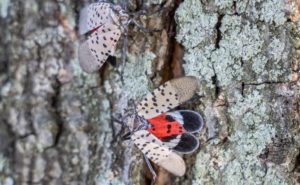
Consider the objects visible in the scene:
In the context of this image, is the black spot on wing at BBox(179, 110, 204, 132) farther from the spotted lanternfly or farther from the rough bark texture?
the spotted lanternfly

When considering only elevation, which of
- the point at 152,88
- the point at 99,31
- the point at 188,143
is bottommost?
the point at 188,143

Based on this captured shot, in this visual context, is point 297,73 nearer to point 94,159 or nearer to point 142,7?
point 142,7

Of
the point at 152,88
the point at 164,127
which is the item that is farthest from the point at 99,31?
the point at 164,127

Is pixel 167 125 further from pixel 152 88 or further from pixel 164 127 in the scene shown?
pixel 152 88

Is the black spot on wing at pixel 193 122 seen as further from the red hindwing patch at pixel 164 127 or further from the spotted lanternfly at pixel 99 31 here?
the spotted lanternfly at pixel 99 31

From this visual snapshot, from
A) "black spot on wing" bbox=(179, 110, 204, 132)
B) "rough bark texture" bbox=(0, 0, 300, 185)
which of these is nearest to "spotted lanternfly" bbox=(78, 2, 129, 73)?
"rough bark texture" bbox=(0, 0, 300, 185)

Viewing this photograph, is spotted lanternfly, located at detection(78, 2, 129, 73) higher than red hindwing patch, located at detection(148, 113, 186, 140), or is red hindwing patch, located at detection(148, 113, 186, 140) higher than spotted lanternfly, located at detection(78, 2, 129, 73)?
spotted lanternfly, located at detection(78, 2, 129, 73)
